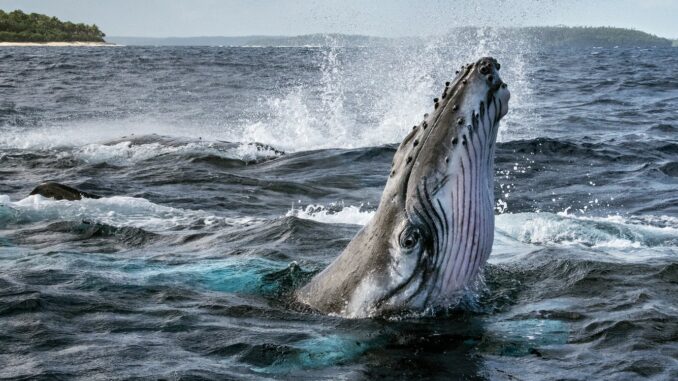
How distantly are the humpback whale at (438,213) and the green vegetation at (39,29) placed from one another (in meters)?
132

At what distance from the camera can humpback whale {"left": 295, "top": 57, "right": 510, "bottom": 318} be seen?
6023mm

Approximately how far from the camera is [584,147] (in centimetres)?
1891

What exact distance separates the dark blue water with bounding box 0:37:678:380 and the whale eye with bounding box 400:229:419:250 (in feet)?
1.82

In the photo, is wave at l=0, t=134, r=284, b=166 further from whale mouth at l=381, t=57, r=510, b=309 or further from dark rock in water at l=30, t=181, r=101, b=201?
whale mouth at l=381, t=57, r=510, b=309

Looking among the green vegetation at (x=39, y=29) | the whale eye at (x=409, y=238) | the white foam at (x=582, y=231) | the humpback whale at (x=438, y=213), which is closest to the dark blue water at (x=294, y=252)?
the white foam at (x=582, y=231)

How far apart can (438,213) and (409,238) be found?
9.9 inches

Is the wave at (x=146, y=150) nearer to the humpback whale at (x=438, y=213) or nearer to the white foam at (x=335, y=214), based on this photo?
the white foam at (x=335, y=214)

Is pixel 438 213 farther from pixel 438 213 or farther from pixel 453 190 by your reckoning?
Answer: pixel 453 190

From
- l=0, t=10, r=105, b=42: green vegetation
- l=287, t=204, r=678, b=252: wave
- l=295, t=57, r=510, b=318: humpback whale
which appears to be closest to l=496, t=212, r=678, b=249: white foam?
l=287, t=204, r=678, b=252: wave

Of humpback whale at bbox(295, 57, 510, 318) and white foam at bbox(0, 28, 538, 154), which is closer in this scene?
humpback whale at bbox(295, 57, 510, 318)

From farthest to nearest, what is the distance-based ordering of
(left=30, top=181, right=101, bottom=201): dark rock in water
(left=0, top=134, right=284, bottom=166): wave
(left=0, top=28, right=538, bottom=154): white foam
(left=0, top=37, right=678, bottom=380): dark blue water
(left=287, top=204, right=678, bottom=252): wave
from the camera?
(left=0, top=28, right=538, bottom=154): white foam
(left=0, top=134, right=284, bottom=166): wave
(left=30, top=181, right=101, bottom=201): dark rock in water
(left=287, top=204, right=678, bottom=252): wave
(left=0, top=37, right=678, bottom=380): dark blue water

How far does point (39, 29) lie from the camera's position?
13512 cm

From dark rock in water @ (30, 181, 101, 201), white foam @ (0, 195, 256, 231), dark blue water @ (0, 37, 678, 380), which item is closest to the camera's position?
dark blue water @ (0, 37, 678, 380)

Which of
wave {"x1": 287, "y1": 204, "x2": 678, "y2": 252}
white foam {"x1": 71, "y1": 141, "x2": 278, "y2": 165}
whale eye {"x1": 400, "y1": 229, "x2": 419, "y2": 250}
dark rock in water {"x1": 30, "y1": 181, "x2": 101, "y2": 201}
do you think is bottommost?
white foam {"x1": 71, "y1": 141, "x2": 278, "y2": 165}
